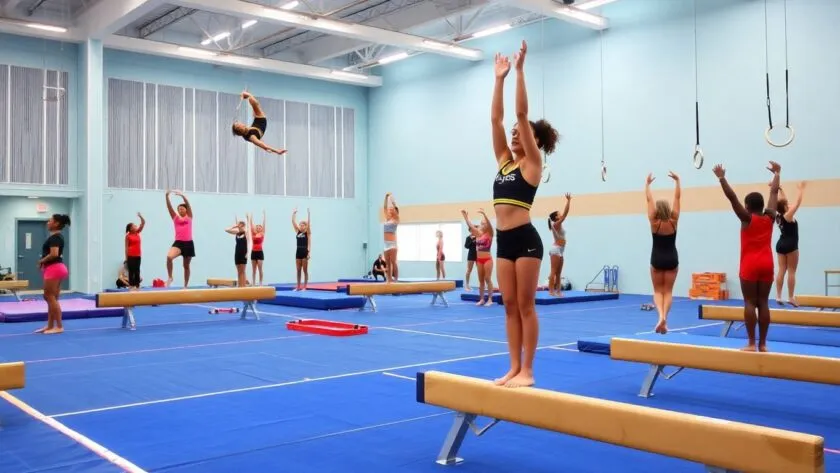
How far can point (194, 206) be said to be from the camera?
70.7 ft

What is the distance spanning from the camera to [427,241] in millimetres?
23750

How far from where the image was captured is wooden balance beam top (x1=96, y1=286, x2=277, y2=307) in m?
10.6

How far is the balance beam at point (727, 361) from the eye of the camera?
16.5ft

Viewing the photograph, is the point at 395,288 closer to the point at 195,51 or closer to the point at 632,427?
the point at 632,427

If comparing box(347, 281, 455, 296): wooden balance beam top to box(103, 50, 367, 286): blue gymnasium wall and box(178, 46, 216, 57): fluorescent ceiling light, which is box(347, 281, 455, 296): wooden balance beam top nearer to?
box(103, 50, 367, 286): blue gymnasium wall

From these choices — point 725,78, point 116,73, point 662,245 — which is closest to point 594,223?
point 725,78

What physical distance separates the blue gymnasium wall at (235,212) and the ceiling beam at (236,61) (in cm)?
54

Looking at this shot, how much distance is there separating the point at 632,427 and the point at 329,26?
16.2 metres

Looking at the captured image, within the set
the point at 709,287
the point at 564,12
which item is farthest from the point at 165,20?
the point at 709,287

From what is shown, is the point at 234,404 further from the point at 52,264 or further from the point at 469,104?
the point at 469,104

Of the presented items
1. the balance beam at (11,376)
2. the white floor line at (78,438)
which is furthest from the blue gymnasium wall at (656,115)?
the balance beam at (11,376)

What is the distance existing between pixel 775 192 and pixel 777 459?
3.82m

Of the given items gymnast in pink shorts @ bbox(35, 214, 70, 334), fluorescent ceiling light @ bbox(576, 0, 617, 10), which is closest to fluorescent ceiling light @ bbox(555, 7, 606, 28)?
fluorescent ceiling light @ bbox(576, 0, 617, 10)

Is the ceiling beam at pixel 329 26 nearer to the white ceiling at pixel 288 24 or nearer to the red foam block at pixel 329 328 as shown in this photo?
the white ceiling at pixel 288 24
